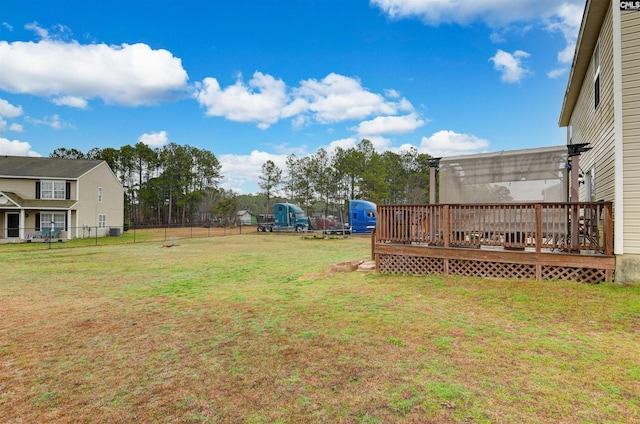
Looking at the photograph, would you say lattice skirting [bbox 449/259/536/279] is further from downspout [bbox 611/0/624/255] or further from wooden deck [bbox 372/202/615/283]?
downspout [bbox 611/0/624/255]

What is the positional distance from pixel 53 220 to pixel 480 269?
92.3 ft

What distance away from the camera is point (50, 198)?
23.7 m

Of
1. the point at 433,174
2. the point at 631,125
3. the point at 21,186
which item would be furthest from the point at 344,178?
the point at 631,125

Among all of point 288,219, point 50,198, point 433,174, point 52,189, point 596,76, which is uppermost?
point 596,76

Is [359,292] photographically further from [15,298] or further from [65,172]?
[65,172]

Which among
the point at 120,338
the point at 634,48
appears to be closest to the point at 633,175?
the point at 634,48

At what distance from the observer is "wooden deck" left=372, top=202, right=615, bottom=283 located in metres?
6.43

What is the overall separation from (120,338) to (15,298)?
4199 millimetres

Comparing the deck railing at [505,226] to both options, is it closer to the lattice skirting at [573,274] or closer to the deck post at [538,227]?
the deck post at [538,227]

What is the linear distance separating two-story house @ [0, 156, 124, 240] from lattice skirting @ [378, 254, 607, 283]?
69.5 feet

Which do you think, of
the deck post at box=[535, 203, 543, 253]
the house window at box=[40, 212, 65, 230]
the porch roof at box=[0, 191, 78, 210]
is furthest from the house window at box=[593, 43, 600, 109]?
the house window at box=[40, 212, 65, 230]

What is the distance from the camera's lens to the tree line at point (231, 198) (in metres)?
46.2

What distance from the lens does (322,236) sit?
81.3ft

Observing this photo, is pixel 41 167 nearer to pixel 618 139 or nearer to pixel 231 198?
pixel 231 198
